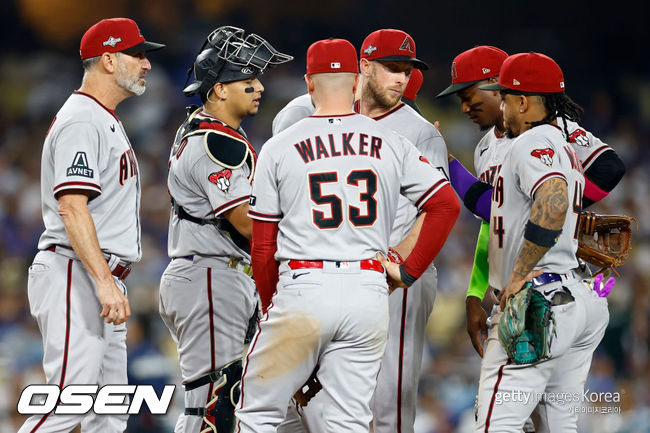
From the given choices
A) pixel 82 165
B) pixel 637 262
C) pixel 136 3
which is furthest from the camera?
pixel 136 3

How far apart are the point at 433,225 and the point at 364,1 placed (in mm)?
8655

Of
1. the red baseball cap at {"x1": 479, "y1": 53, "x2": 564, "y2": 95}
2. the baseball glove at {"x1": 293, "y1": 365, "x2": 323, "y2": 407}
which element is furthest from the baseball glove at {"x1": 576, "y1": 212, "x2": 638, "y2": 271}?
the baseball glove at {"x1": 293, "y1": 365, "x2": 323, "y2": 407}

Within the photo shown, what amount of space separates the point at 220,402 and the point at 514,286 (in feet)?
4.97

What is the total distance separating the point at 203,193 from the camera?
13.1 ft

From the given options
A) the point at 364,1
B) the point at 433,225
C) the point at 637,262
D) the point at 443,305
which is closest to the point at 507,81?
the point at 433,225

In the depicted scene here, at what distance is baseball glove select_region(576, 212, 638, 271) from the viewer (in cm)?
414

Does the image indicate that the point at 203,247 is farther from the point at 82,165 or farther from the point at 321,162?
the point at 321,162

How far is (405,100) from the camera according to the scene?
490cm

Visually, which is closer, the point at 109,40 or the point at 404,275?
the point at 404,275

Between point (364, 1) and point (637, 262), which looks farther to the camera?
point (364, 1)

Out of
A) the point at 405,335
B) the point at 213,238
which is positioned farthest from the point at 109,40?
the point at 405,335

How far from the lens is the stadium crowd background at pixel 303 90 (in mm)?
7977

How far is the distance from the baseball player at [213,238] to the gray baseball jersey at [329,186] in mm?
580

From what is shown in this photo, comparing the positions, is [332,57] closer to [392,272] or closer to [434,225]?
[434,225]
